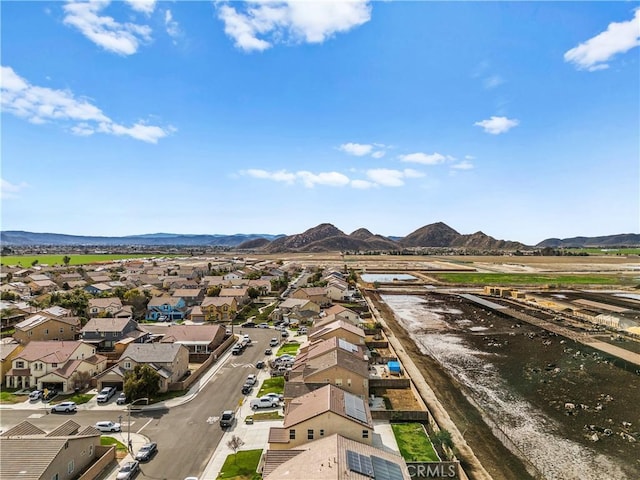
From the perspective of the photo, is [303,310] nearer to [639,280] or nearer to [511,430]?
[511,430]

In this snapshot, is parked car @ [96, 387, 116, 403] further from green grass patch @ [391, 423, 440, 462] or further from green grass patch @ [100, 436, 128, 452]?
green grass patch @ [391, 423, 440, 462]

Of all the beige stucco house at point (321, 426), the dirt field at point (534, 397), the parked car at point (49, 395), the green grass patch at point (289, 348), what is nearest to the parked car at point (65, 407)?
the parked car at point (49, 395)

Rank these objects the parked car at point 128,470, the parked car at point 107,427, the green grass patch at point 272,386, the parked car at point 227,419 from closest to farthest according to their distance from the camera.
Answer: the parked car at point 128,470, the parked car at point 107,427, the parked car at point 227,419, the green grass patch at point 272,386

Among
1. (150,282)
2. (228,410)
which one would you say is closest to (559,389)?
(228,410)

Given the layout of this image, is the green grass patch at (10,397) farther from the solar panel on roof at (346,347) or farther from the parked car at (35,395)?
the solar panel on roof at (346,347)

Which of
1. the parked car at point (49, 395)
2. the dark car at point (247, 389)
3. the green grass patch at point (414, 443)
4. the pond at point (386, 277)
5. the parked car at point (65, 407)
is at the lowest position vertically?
the parked car at point (49, 395)
